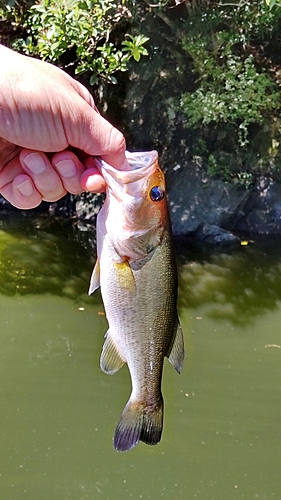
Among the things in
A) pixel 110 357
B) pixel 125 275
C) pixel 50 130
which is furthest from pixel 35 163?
pixel 110 357

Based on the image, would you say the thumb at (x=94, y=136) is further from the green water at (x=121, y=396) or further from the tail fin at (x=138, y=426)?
the green water at (x=121, y=396)

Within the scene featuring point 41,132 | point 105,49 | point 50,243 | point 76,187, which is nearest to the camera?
point 41,132

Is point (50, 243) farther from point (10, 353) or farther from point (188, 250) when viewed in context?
point (10, 353)

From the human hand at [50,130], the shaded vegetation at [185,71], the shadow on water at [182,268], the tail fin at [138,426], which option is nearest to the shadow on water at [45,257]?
the shadow on water at [182,268]

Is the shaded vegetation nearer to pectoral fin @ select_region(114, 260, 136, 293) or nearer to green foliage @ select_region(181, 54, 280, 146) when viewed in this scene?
green foliage @ select_region(181, 54, 280, 146)

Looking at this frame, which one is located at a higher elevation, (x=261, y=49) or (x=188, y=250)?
(x=261, y=49)

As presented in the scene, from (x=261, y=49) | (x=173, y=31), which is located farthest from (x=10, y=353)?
(x=261, y=49)

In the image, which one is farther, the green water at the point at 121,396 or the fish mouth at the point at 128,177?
the green water at the point at 121,396
